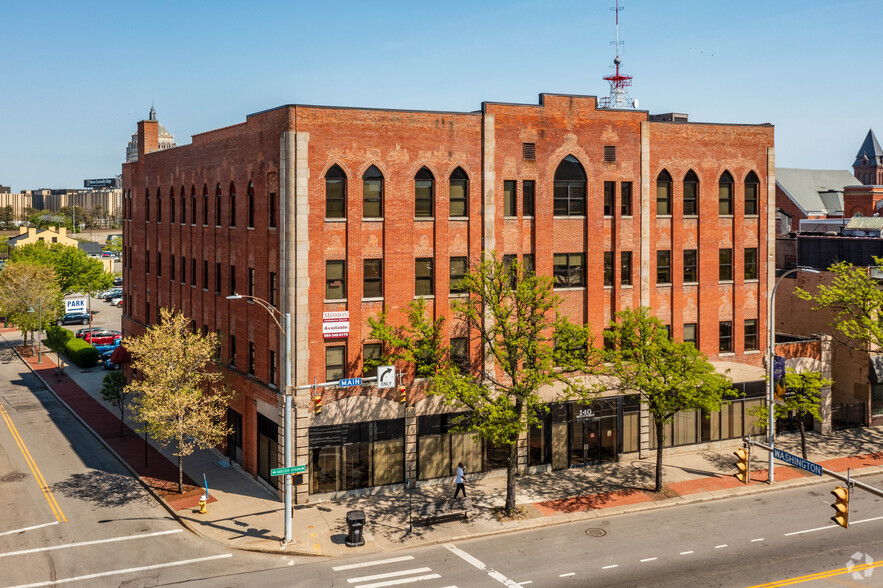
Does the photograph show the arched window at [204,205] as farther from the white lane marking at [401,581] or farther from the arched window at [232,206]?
the white lane marking at [401,581]

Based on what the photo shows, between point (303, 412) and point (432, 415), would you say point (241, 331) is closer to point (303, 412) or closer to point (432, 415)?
point (303, 412)

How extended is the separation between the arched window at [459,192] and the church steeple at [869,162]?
144 m

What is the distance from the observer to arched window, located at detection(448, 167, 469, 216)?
3391 cm

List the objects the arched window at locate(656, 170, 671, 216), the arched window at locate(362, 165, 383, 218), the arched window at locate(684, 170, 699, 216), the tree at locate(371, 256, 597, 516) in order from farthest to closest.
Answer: the arched window at locate(684, 170, 699, 216) < the arched window at locate(656, 170, 671, 216) < the arched window at locate(362, 165, 383, 218) < the tree at locate(371, 256, 597, 516)

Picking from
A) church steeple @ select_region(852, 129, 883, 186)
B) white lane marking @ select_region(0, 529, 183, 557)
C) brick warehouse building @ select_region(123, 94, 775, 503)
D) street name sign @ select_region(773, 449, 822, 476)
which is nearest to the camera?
street name sign @ select_region(773, 449, 822, 476)

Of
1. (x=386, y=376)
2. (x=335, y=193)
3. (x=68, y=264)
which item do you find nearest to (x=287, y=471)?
(x=386, y=376)

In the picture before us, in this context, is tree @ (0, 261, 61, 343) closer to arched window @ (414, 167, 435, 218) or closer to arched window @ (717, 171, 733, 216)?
arched window @ (414, 167, 435, 218)

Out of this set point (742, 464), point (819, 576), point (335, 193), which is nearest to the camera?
point (742, 464)

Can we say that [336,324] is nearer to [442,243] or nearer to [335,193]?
[335,193]

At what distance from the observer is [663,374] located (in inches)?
1252

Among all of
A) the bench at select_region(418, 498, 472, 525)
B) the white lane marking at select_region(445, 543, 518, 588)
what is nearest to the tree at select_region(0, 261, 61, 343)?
the bench at select_region(418, 498, 472, 525)

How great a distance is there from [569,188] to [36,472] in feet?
91.7

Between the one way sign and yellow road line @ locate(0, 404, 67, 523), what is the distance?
13.1 m

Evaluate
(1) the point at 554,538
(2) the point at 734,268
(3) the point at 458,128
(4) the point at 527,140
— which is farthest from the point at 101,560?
(2) the point at 734,268
